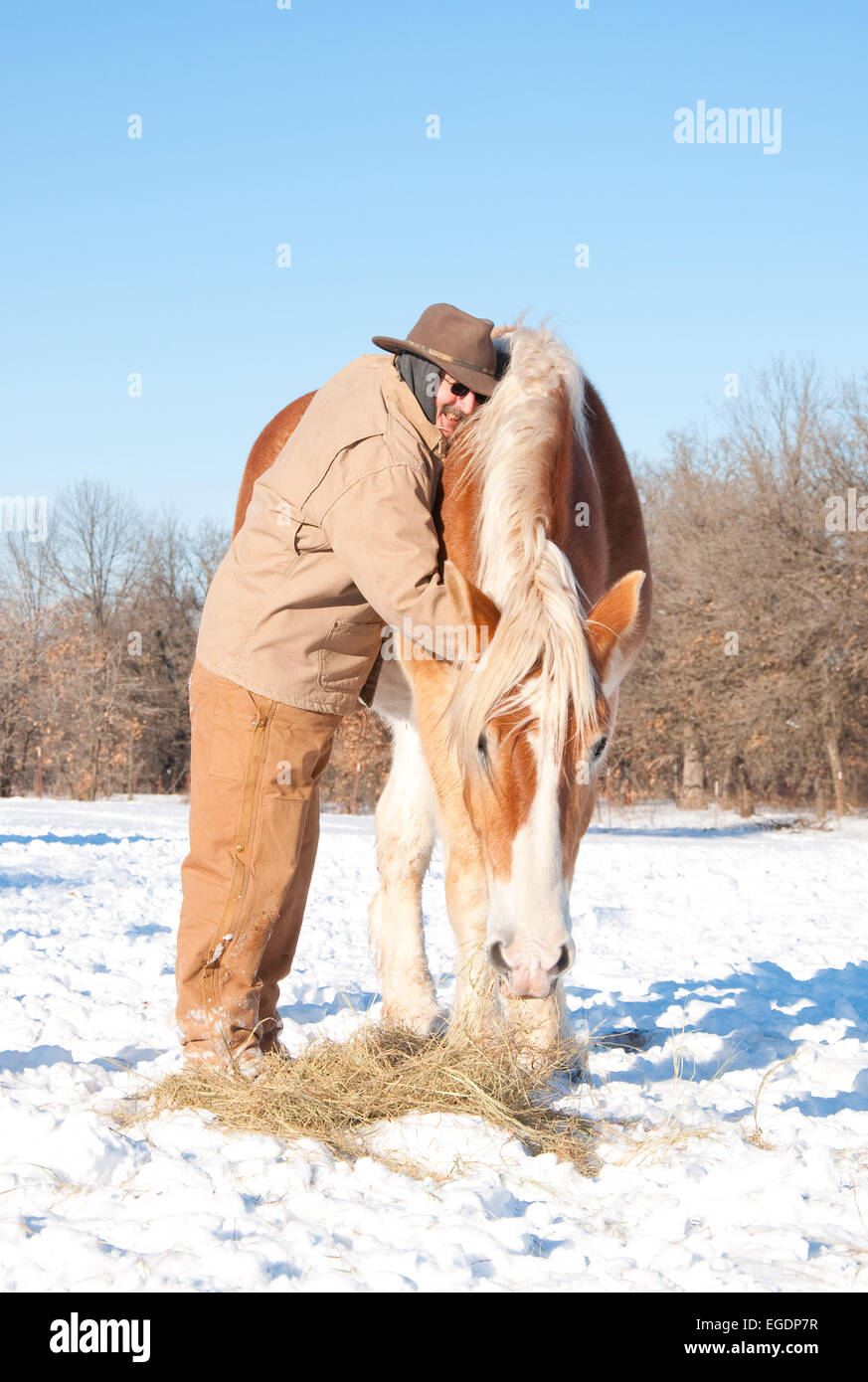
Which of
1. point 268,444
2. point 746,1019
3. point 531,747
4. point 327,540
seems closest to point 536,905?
point 531,747

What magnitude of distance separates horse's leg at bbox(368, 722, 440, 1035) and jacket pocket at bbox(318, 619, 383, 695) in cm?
55

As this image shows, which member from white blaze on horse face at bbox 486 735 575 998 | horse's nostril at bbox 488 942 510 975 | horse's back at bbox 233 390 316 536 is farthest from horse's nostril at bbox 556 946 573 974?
horse's back at bbox 233 390 316 536

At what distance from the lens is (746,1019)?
178 inches

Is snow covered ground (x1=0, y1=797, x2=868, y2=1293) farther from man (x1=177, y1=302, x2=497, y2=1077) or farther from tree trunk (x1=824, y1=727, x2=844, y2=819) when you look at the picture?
tree trunk (x1=824, y1=727, x2=844, y2=819)

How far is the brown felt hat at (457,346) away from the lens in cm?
342

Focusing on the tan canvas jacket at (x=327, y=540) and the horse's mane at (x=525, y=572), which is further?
the tan canvas jacket at (x=327, y=540)

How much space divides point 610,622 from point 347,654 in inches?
37.5

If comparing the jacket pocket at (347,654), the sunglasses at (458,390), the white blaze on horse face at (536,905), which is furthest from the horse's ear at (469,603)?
the sunglasses at (458,390)

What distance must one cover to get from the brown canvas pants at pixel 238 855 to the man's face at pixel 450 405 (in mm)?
1041

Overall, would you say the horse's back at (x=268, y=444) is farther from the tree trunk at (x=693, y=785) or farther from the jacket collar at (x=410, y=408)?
the tree trunk at (x=693, y=785)

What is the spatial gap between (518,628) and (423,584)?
31cm

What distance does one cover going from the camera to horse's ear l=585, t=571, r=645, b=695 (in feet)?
9.77

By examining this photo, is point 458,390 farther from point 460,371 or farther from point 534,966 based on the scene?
point 534,966
